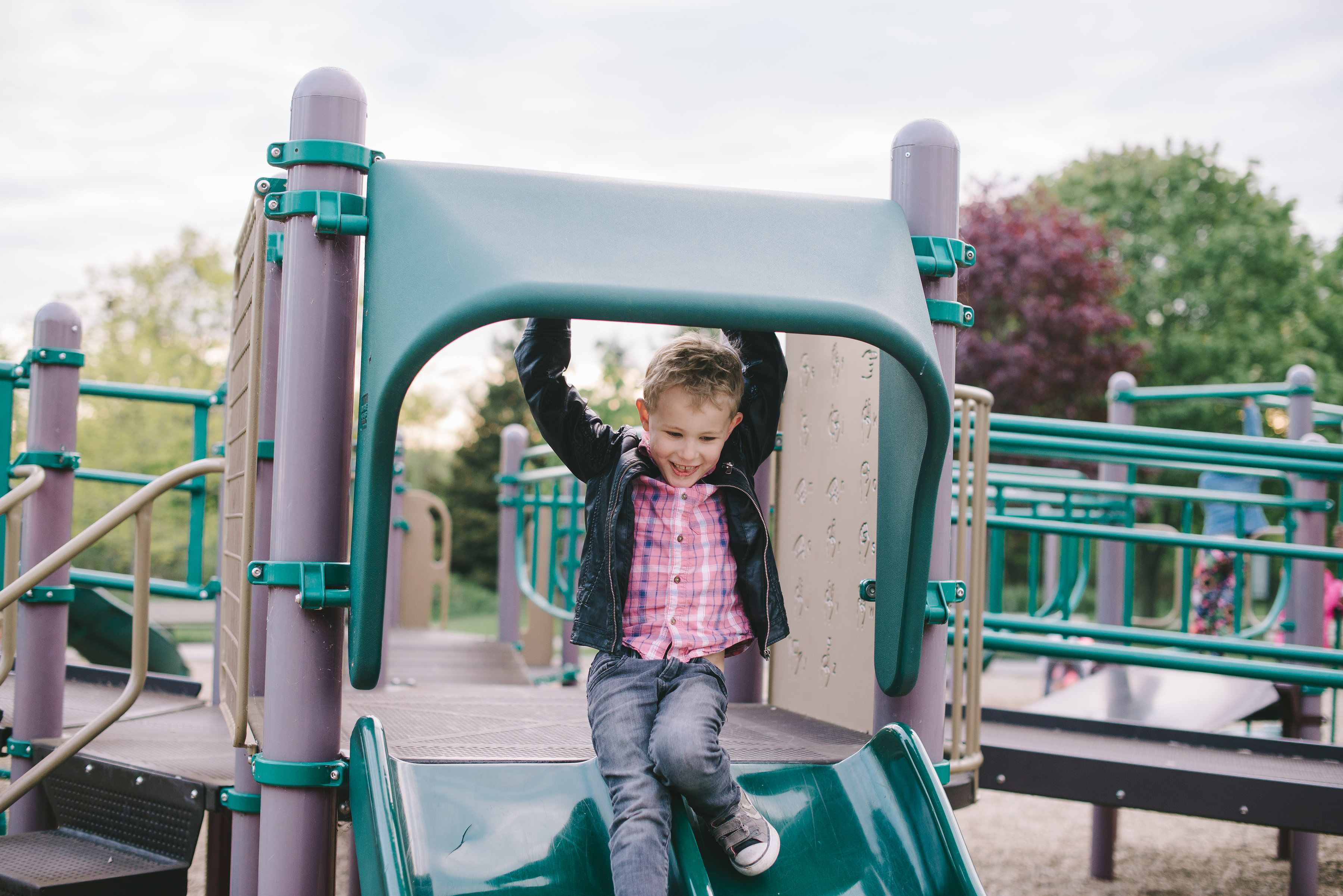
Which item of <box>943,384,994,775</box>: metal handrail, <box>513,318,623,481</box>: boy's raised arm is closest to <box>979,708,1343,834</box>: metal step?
<box>943,384,994,775</box>: metal handrail

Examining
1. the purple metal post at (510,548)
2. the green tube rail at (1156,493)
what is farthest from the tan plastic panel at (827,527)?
the purple metal post at (510,548)

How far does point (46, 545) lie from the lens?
360 cm

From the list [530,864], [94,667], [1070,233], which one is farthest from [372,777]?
[1070,233]

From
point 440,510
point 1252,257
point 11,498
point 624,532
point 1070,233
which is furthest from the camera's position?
point 1252,257

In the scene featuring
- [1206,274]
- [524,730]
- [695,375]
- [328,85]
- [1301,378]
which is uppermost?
[1206,274]

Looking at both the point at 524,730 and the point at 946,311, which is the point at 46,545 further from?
the point at 946,311

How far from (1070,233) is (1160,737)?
13042mm

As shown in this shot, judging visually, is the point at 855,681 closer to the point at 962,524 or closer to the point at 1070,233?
the point at 962,524

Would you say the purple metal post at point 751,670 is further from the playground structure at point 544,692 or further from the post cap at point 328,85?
the post cap at point 328,85

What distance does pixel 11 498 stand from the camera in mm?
3172

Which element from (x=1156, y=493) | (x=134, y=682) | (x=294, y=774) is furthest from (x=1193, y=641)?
(x=134, y=682)

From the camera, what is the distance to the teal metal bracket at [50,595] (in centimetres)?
351

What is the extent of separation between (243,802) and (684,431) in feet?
4.52

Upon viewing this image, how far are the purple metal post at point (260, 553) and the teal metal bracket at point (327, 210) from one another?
0.25 meters
